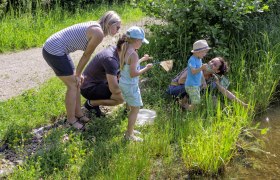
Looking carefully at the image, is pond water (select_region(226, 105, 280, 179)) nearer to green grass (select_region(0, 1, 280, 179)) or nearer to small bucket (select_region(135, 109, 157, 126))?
green grass (select_region(0, 1, 280, 179))

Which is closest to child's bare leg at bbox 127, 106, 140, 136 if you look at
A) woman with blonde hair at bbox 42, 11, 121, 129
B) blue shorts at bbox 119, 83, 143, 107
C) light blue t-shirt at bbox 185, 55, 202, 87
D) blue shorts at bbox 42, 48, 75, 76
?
blue shorts at bbox 119, 83, 143, 107

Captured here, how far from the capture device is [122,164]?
408cm

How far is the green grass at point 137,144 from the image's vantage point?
4.20m

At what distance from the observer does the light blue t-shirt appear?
5281 mm

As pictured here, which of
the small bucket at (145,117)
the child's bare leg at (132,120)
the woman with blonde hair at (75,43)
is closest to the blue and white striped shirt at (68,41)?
the woman with blonde hair at (75,43)

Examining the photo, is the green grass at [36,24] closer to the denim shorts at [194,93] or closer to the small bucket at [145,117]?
the small bucket at [145,117]

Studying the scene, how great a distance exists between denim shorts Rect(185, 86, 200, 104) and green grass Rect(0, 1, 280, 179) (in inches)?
4.3

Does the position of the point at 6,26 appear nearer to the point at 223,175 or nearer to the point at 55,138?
the point at 55,138

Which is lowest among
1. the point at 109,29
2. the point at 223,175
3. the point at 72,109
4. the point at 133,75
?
the point at 223,175

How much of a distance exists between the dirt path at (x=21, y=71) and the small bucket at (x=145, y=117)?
6.37ft

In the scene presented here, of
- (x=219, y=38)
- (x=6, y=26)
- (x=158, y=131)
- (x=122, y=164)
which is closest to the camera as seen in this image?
(x=122, y=164)

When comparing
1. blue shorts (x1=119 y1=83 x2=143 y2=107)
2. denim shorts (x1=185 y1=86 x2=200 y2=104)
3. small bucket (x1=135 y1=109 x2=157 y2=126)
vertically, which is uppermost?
blue shorts (x1=119 y1=83 x2=143 y2=107)

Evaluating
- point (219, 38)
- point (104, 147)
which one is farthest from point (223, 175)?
point (219, 38)

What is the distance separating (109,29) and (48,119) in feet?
5.02
